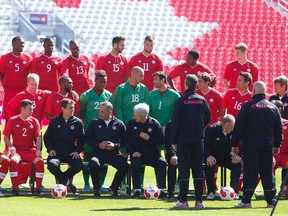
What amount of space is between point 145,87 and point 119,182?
1916 millimetres

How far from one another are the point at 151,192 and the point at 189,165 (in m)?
1.22

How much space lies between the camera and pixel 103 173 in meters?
14.6

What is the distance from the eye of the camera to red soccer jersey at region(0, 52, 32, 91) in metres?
16.4

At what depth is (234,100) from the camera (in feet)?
50.3

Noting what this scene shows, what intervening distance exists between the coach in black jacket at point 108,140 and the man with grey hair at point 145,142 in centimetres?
21

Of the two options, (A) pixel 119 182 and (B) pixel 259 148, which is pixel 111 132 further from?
(B) pixel 259 148

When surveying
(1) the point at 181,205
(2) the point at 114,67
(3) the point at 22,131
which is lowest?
(1) the point at 181,205

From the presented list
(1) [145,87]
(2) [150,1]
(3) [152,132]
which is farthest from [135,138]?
(2) [150,1]

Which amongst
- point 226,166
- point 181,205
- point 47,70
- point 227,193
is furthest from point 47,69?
point 181,205

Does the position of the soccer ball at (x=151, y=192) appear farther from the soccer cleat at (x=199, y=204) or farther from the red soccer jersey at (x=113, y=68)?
the red soccer jersey at (x=113, y=68)

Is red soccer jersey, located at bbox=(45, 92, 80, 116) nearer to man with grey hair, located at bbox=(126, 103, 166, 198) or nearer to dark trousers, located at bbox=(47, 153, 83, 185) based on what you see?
dark trousers, located at bbox=(47, 153, 83, 185)

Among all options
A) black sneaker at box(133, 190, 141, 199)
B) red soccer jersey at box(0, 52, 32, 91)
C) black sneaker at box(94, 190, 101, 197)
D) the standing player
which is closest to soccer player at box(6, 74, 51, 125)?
the standing player

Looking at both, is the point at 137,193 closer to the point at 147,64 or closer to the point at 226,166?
the point at 226,166

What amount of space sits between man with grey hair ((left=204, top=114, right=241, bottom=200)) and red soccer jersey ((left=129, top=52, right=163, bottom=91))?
262 centimetres
